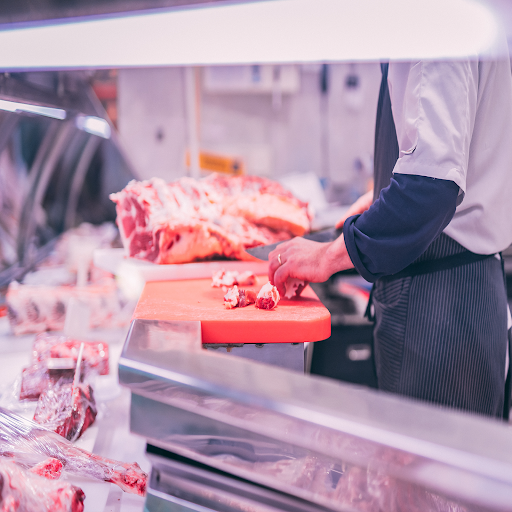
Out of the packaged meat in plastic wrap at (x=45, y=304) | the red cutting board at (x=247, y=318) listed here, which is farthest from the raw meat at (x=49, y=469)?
the packaged meat in plastic wrap at (x=45, y=304)

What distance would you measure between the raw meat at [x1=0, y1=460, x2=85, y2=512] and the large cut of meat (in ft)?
2.87

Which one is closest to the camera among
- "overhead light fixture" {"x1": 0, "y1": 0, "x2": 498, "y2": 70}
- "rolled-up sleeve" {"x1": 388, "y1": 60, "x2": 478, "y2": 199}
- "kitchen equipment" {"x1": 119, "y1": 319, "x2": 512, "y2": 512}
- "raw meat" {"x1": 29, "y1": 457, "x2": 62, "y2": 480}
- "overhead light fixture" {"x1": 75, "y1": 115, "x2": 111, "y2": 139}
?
"kitchen equipment" {"x1": 119, "y1": 319, "x2": 512, "y2": 512}

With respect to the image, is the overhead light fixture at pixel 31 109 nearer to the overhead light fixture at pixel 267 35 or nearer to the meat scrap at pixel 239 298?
the overhead light fixture at pixel 267 35

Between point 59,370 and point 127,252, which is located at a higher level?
point 127,252

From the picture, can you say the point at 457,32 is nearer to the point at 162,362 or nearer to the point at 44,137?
the point at 162,362

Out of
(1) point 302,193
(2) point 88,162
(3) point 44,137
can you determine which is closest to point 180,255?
(3) point 44,137

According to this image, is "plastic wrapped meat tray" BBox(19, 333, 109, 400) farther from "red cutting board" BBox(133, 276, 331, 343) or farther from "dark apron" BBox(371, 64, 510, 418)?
"dark apron" BBox(371, 64, 510, 418)

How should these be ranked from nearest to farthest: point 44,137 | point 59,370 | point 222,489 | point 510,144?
1. point 222,489
2. point 510,144
3. point 59,370
4. point 44,137

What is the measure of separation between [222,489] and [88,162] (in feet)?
9.45

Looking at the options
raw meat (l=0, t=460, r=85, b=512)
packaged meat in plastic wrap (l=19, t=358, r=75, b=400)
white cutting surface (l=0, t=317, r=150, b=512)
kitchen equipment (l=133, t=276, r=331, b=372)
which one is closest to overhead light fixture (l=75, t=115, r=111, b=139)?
white cutting surface (l=0, t=317, r=150, b=512)

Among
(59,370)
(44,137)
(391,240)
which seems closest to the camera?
(391,240)

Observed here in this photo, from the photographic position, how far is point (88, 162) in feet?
10.1

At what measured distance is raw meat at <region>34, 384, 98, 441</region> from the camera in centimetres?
106

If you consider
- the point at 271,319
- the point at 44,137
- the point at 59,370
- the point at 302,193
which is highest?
the point at 44,137
